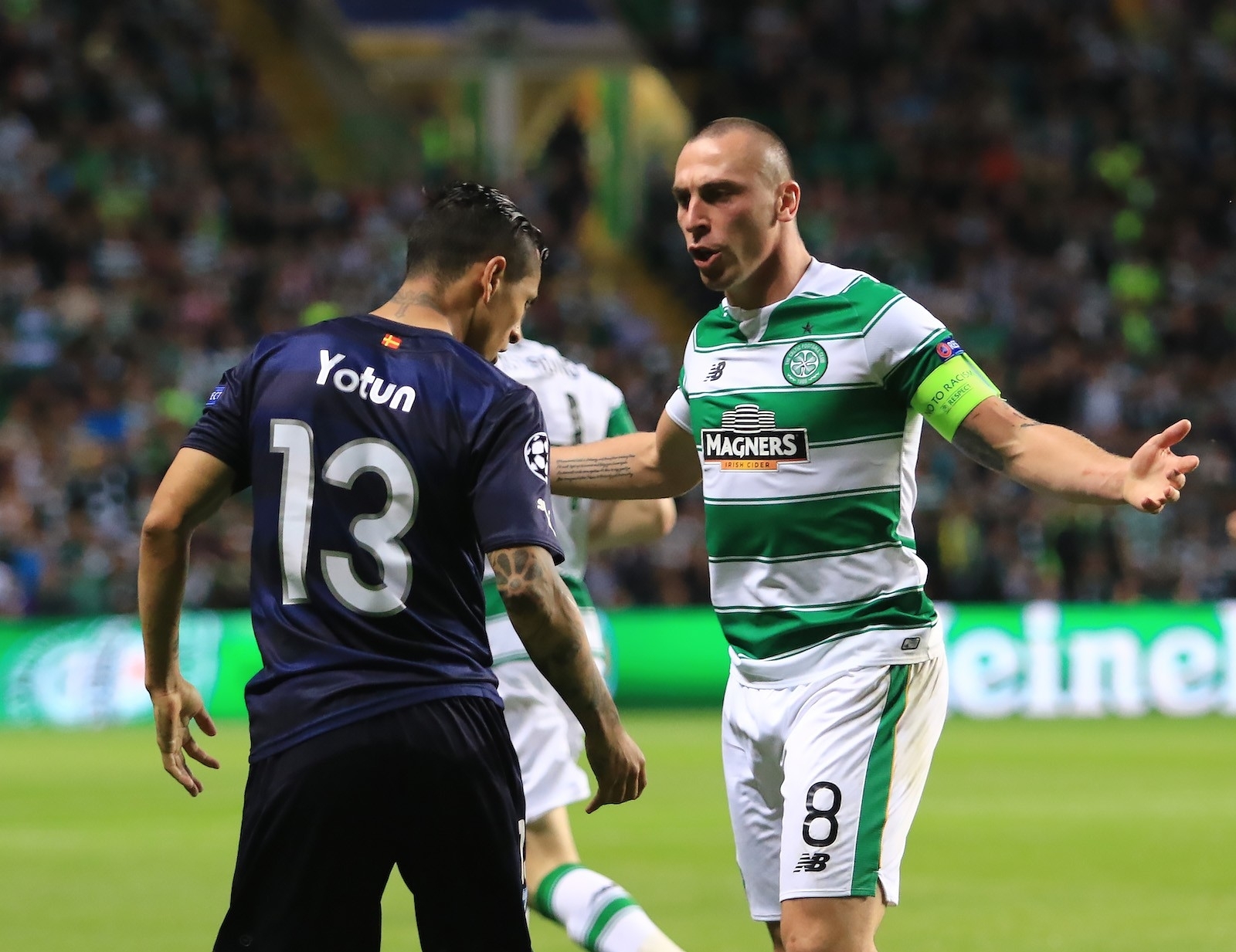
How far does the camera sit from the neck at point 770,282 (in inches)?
211

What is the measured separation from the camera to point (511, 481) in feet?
13.7

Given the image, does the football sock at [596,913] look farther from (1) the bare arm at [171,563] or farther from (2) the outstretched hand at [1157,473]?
(2) the outstretched hand at [1157,473]

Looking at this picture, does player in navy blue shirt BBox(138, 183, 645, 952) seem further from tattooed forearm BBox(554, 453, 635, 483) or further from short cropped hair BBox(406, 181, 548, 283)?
tattooed forearm BBox(554, 453, 635, 483)

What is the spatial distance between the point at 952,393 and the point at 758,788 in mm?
1172

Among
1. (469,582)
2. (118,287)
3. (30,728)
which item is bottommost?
(30,728)

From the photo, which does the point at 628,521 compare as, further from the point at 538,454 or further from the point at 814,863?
the point at 538,454

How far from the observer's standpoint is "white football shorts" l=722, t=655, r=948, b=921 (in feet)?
16.2

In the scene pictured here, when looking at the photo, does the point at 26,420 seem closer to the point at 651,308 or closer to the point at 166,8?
the point at 166,8

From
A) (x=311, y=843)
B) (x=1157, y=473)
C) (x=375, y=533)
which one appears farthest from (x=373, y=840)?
(x=1157, y=473)

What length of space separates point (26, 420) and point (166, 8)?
8144 mm

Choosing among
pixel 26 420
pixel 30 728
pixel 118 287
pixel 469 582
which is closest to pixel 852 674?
pixel 469 582

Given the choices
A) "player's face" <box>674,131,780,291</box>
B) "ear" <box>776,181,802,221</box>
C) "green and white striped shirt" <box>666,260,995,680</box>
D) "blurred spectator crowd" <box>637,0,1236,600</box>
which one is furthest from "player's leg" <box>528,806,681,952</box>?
"blurred spectator crowd" <box>637,0,1236,600</box>

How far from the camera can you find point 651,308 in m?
27.6

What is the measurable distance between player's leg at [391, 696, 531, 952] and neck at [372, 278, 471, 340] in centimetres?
85
